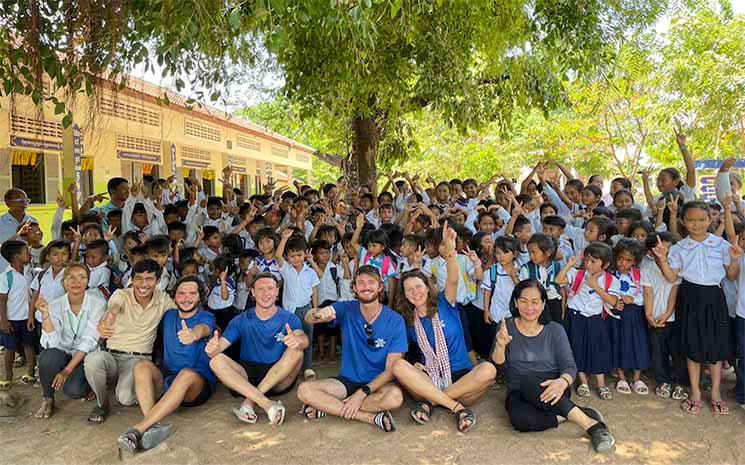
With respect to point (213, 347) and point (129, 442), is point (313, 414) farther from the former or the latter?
point (129, 442)

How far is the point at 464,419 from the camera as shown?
12.3 ft

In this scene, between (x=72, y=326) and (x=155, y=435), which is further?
(x=72, y=326)

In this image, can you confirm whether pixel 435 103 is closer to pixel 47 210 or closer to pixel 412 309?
pixel 412 309

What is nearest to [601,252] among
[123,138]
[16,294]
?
[16,294]

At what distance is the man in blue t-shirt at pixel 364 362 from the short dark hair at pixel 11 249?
8.08 ft

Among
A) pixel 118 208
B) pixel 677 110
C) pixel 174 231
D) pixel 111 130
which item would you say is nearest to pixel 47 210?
pixel 111 130

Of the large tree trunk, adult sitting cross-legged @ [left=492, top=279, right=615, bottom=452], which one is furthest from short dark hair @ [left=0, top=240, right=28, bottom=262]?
the large tree trunk

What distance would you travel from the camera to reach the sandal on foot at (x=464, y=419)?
12.3 feet

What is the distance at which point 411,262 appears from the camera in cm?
498

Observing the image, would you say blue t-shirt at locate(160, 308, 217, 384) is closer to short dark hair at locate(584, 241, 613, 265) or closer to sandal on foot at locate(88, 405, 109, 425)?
sandal on foot at locate(88, 405, 109, 425)

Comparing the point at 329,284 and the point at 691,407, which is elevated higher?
the point at 329,284

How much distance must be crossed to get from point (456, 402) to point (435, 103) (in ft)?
16.5

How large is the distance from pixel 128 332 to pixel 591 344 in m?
3.35

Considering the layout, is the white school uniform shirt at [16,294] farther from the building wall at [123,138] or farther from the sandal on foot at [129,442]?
the sandal on foot at [129,442]
